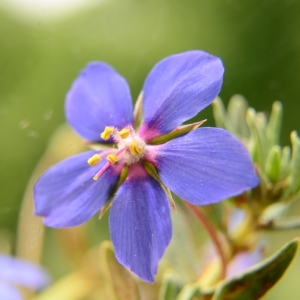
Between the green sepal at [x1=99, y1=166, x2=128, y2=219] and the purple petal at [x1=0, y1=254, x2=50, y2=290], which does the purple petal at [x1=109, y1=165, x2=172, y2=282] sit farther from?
the purple petal at [x1=0, y1=254, x2=50, y2=290]

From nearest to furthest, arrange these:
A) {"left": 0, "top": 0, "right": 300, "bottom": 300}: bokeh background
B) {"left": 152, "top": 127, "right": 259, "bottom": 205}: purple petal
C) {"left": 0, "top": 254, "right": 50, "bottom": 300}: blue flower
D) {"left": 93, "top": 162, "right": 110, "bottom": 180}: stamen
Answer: {"left": 152, "top": 127, "right": 259, "bottom": 205}: purple petal < {"left": 93, "top": 162, "right": 110, "bottom": 180}: stamen < {"left": 0, "top": 254, "right": 50, "bottom": 300}: blue flower < {"left": 0, "top": 0, "right": 300, "bottom": 300}: bokeh background

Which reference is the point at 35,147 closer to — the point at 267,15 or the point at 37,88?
the point at 37,88

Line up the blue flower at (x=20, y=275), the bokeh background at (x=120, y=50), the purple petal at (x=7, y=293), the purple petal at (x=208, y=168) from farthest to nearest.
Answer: the bokeh background at (x=120, y=50) < the blue flower at (x=20, y=275) < the purple petal at (x=7, y=293) < the purple petal at (x=208, y=168)

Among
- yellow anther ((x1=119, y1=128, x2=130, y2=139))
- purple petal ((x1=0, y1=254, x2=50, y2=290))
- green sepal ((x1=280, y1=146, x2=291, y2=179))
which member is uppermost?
yellow anther ((x1=119, y1=128, x2=130, y2=139))

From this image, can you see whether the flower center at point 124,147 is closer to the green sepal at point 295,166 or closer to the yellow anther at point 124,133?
the yellow anther at point 124,133

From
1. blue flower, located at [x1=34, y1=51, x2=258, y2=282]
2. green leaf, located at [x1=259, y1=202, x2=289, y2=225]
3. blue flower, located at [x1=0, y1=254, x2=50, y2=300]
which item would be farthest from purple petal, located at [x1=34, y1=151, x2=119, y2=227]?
blue flower, located at [x1=0, y1=254, x2=50, y2=300]

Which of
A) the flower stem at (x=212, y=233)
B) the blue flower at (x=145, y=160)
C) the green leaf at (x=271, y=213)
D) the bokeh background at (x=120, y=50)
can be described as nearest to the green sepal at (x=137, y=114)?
the blue flower at (x=145, y=160)

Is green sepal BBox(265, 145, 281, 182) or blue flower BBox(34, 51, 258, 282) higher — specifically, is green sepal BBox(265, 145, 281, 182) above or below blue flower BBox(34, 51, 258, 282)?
below

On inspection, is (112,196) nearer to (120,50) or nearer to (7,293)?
(7,293)
